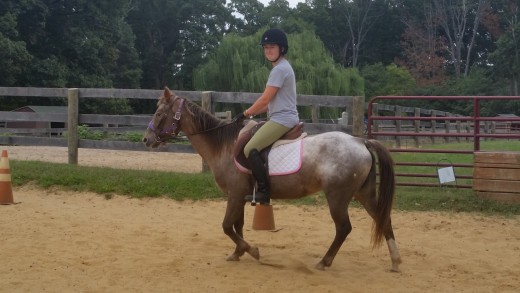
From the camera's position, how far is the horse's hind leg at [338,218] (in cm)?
602

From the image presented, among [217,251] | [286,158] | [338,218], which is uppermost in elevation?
[286,158]

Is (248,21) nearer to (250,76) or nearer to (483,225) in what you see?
(250,76)

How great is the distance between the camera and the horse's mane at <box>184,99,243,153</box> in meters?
6.54

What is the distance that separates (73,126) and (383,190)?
8584mm

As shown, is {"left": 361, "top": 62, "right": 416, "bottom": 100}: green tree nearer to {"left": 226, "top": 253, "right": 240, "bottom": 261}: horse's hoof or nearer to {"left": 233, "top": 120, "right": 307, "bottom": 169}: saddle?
{"left": 233, "top": 120, "right": 307, "bottom": 169}: saddle

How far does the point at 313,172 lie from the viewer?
608 cm

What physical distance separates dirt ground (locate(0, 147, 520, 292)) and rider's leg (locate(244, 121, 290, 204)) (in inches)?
30.7

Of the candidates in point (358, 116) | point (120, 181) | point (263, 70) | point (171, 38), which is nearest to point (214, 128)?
point (120, 181)

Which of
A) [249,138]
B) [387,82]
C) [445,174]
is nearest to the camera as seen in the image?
[249,138]

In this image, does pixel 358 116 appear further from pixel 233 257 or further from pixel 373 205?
pixel 233 257

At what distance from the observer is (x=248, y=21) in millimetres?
65125

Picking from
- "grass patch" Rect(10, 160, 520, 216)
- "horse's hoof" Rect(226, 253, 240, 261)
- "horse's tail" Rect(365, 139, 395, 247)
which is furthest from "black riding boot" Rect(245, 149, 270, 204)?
"grass patch" Rect(10, 160, 520, 216)

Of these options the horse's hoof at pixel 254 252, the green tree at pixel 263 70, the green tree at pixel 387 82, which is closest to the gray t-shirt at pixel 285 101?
the horse's hoof at pixel 254 252

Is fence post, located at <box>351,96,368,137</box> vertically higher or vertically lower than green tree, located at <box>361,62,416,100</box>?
lower
